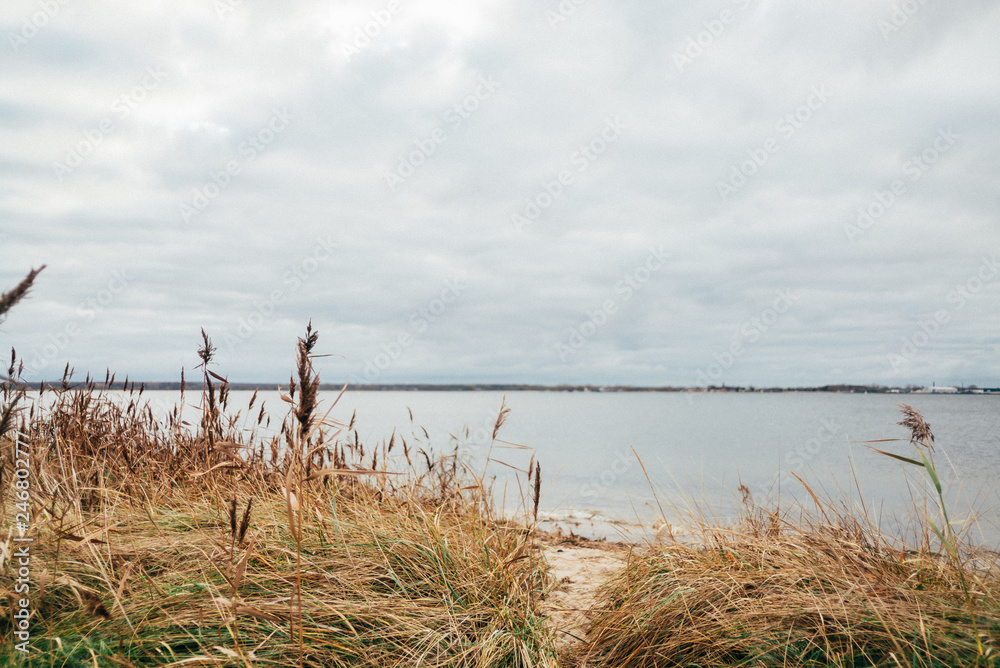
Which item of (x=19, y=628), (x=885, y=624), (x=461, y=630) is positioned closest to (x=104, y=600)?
(x=19, y=628)

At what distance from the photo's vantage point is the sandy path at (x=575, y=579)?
141 inches

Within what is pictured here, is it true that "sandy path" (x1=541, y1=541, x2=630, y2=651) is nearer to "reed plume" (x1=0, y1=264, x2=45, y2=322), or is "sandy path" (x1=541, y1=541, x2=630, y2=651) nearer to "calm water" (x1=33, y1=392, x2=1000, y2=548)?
"calm water" (x1=33, y1=392, x2=1000, y2=548)

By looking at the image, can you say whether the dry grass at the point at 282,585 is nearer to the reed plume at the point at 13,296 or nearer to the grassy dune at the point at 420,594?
the grassy dune at the point at 420,594

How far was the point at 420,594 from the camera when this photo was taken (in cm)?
291

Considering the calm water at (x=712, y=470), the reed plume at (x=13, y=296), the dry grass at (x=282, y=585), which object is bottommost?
the calm water at (x=712, y=470)

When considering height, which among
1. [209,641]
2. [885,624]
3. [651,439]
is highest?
[885,624]

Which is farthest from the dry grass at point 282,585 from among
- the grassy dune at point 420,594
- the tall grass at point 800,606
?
the tall grass at point 800,606

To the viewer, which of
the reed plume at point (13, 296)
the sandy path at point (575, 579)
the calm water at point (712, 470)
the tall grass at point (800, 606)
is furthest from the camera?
the calm water at point (712, 470)

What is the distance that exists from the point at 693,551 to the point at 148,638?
117 inches

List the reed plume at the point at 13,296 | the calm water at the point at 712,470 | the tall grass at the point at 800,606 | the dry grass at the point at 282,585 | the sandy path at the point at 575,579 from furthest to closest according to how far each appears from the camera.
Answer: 1. the calm water at the point at 712,470
2. the sandy path at the point at 575,579
3. the tall grass at the point at 800,606
4. the dry grass at the point at 282,585
5. the reed plume at the point at 13,296

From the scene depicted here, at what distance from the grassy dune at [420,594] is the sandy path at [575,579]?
24 cm

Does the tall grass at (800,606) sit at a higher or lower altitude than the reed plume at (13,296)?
lower

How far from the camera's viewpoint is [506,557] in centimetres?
328

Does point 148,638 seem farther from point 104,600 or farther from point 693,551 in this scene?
point 693,551
